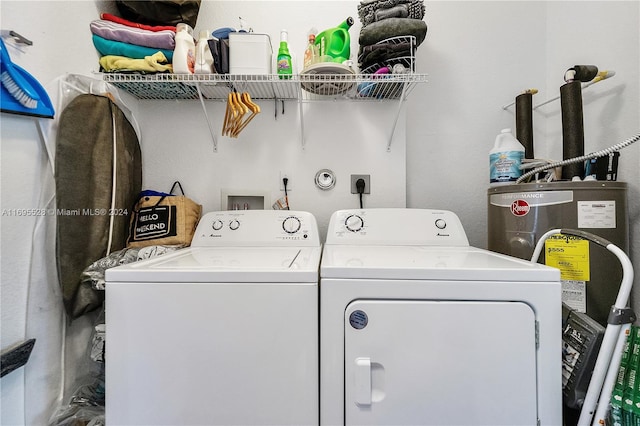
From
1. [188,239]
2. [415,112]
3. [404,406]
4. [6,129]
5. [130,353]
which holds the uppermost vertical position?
[415,112]

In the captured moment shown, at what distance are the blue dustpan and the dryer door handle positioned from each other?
129 cm

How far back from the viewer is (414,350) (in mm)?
731

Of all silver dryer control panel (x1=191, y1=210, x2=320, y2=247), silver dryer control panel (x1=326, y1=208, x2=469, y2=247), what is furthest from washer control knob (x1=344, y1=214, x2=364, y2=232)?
silver dryer control panel (x1=191, y1=210, x2=320, y2=247)

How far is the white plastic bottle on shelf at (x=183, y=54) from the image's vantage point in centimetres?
124

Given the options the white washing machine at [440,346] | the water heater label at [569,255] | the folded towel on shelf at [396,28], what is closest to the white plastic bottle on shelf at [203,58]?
the folded towel on shelf at [396,28]

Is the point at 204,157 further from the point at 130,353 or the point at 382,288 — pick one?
the point at 382,288

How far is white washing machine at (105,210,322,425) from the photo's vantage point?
738 mm

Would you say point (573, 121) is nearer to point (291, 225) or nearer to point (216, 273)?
point (291, 225)

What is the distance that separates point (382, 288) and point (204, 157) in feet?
4.09

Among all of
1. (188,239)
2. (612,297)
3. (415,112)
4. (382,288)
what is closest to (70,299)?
(188,239)

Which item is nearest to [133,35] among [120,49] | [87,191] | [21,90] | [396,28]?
[120,49]

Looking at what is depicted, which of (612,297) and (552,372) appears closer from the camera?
(552,372)

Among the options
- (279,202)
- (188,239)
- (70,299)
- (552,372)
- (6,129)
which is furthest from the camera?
(279,202)

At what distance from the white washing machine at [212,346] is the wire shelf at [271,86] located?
930 mm
